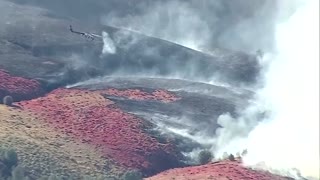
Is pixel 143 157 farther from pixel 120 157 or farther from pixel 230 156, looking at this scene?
pixel 230 156

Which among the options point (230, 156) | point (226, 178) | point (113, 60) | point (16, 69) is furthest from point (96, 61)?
point (226, 178)

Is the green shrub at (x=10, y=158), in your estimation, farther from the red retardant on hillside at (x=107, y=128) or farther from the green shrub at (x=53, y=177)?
the red retardant on hillside at (x=107, y=128)

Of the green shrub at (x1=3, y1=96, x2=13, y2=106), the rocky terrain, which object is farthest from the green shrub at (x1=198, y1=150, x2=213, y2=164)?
the green shrub at (x1=3, y1=96, x2=13, y2=106)

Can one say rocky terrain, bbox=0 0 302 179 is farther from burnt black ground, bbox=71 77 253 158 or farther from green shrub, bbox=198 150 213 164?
green shrub, bbox=198 150 213 164

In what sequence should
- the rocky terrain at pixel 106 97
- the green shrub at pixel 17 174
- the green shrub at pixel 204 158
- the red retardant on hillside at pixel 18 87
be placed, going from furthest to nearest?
the red retardant on hillside at pixel 18 87, the green shrub at pixel 204 158, the rocky terrain at pixel 106 97, the green shrub at pixel 17 174

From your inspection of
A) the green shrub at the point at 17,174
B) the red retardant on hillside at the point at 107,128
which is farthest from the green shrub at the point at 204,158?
the green shrub at the point at 17,174
